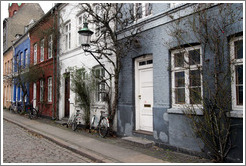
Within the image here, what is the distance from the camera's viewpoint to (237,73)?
5703mm

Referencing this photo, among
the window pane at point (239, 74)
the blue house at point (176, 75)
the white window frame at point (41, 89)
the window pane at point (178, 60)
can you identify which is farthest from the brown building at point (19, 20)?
the window pane at point (239, 74)

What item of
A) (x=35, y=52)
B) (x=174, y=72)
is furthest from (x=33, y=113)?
(x=174, y=72)

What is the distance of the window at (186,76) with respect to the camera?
6145 mm

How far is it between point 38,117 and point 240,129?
14.2 m

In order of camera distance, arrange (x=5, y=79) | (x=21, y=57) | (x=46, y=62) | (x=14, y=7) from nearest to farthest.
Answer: (x=46, y=62) < (x=21, y=57) < (x=5, y=79) < (x=14, y=7)

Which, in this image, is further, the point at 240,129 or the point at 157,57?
the point at 157,57

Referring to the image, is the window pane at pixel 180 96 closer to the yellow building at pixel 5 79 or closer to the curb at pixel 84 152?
the curb at pixel 84 152

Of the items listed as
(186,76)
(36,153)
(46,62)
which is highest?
(46,62)

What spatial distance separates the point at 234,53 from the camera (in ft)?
18.5

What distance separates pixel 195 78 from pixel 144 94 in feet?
8.04

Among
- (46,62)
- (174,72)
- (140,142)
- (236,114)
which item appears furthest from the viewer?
(46,62)

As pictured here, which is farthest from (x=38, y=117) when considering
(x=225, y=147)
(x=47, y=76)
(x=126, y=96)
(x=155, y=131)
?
(x=225, y=147)

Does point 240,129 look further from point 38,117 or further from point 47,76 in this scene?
point 38,117

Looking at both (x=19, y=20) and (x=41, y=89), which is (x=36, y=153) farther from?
(x=19, y=20)
